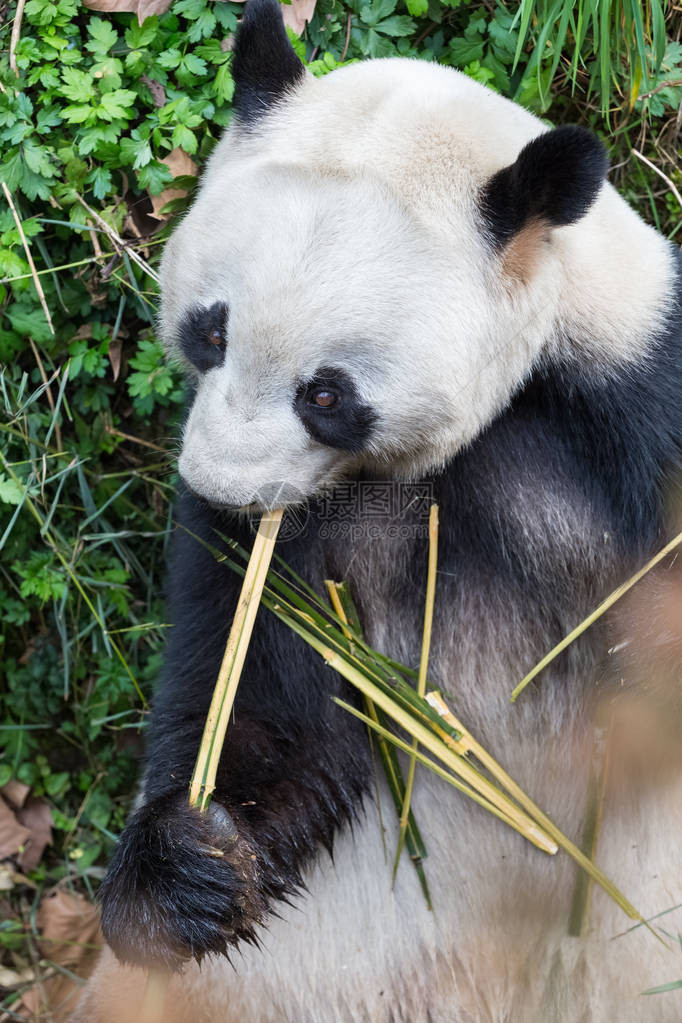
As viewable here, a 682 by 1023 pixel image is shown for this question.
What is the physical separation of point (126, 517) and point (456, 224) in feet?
6.31

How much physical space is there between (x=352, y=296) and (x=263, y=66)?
710 mm

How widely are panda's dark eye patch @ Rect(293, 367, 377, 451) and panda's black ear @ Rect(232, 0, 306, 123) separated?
688 mm

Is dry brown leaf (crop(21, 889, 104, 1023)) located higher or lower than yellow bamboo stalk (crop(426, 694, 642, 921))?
lower

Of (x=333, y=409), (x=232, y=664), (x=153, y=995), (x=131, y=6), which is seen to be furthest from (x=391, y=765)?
(x=131, y=6)

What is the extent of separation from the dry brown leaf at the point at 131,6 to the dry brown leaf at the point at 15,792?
255 centimetres

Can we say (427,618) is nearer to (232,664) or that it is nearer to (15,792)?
(232,664)

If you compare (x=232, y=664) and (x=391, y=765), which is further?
(x=391, y=765)

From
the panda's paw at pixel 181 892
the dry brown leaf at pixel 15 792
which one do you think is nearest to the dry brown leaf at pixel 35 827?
the dry brown leaf at pixel 15 792

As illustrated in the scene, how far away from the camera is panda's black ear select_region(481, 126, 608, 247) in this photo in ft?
6.70

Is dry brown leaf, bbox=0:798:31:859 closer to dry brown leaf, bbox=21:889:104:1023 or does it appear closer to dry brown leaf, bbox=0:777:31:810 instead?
dry brown leaf, bbox=0:777:31:810

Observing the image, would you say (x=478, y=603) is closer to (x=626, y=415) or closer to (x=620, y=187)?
(x=626, y=415)

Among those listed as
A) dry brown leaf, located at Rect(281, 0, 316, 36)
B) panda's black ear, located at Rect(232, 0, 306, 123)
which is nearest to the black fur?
panda's black ear, located at Rect(232, 0, 306, 123)

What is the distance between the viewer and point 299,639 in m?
2.66

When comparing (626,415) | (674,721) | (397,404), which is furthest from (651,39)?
(674,721)
